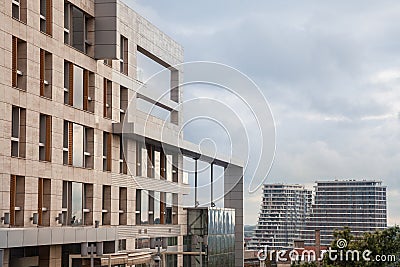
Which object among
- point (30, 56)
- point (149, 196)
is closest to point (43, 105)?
point (30, 56)

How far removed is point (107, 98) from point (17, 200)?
681cm

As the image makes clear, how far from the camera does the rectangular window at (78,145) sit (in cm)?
2208

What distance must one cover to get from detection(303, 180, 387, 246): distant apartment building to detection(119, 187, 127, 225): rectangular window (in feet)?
106

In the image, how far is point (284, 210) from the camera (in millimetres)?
62344

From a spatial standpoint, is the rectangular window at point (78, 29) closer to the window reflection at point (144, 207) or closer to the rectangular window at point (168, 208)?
the window reflection at point (144, 207)

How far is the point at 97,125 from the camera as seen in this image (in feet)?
79.0

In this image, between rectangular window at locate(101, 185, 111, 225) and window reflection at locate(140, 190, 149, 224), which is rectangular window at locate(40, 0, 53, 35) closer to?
rectangular window at locate(101, 185, 111, 225)

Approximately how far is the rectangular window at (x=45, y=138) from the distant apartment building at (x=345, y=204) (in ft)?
126

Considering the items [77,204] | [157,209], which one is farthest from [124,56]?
[77,204]

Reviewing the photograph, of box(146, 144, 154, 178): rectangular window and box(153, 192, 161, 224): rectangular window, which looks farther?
box(153, 192, 161, 224): rectangular window

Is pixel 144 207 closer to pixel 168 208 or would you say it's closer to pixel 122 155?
pixel 168 208

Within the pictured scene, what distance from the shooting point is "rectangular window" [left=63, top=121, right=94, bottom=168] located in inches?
869

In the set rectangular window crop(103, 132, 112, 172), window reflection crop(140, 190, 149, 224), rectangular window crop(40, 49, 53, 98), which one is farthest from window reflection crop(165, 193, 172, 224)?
rectangular window crop(40, 49, 53, 98)

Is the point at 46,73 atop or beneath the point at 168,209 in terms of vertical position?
atop
